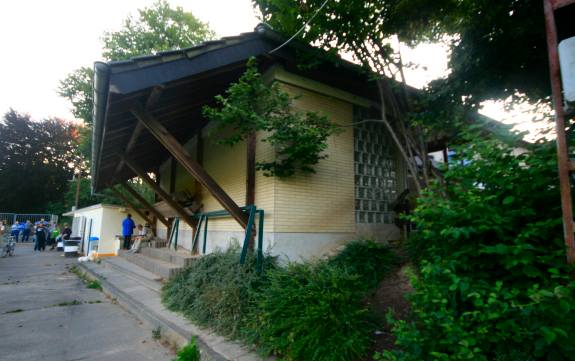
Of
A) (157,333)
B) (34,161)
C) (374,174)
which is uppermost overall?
(34,161)

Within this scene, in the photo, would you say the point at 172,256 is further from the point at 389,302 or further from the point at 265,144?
the point at 389,302

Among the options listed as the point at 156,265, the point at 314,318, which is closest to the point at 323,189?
the point at 314,318

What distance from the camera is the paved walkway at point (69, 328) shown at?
3.74 meters

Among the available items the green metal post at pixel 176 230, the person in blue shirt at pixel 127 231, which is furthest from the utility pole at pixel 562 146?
the person in blue shirt at pixel 127 231

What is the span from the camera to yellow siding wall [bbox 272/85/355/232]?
551 centimetres

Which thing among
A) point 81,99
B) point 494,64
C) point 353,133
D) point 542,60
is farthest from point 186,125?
point 81,99

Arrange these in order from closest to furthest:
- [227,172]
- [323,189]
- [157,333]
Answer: [157,333], [323,189], [227,172]

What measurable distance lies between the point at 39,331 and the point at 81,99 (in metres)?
17.1

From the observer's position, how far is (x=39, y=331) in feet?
15.0

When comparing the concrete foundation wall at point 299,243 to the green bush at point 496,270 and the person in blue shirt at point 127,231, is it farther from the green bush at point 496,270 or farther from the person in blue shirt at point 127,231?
the person in blue shirt at point 127,231

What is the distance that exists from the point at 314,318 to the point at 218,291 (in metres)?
1.72

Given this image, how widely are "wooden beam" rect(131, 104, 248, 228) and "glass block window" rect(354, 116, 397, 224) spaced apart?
2.74 m

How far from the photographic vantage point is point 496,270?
2.35m

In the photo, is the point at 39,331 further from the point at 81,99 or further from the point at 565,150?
the point at 81,99
